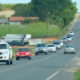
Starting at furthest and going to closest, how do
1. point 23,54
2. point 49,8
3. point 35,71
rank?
point 49,8 < point 23,54 < point 35,71

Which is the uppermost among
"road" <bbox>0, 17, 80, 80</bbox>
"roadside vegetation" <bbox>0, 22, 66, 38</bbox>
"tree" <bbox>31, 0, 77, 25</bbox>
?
"road" <bbox>0, 17, 80, 80</bbox>

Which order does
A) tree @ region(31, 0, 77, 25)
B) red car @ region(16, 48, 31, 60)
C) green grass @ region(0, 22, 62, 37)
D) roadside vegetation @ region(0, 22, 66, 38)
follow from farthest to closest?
1. tree @ region(31, 0, 77, 25)
2. roadside vegetation @ region(0, 22, 66, 38)
3. green grass @ region(0, 22, 62, 37)
4. red car @ region(16, 48, 31, 60)

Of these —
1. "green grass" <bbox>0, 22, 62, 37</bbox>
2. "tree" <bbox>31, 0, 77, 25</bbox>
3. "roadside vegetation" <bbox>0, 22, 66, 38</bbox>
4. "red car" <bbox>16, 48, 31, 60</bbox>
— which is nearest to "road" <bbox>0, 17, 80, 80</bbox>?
"red car" <bbox>16, 48, 31, 60</bbox>

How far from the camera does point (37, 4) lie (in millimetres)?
170625

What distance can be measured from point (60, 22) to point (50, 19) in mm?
7684

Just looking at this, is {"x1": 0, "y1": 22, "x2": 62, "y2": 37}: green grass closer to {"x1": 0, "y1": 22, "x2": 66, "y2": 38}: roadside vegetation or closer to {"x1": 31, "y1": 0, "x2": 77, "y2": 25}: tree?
{"x1": 0, "y1": 22, "x2": 66, "y2": 38}: roadside vegetation

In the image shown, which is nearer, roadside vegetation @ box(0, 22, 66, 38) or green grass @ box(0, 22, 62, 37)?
green grass @ box(0, 22, 62, 37)

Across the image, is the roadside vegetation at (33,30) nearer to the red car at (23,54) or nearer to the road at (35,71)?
the red car at (23,54)

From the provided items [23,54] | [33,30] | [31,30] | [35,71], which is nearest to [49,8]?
[33,30]

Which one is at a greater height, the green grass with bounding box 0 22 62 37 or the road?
the road

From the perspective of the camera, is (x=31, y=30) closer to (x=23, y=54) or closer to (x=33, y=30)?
(x=33, y=30)

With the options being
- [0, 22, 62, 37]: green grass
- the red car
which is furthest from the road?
[0, 22, 62, 37]: green grass

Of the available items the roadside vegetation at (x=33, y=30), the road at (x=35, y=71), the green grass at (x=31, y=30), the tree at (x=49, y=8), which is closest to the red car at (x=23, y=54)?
the road at (x=35, y=71)

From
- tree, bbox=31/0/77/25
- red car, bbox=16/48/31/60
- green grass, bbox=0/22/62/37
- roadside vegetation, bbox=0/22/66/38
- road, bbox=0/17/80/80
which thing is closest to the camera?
road, bbox=0/17/80/80
